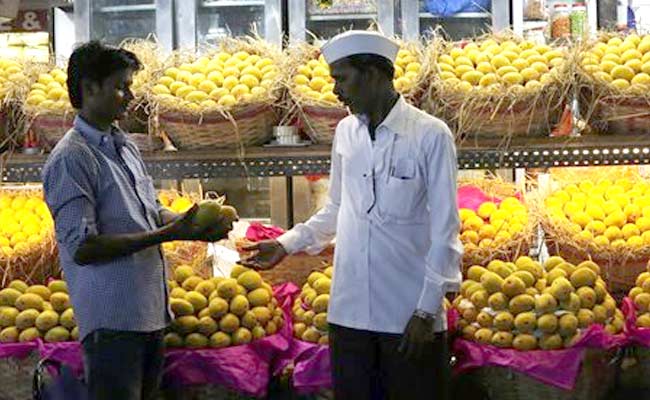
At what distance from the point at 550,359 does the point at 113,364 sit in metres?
1.35

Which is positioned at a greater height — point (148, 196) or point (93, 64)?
point (93, 64)

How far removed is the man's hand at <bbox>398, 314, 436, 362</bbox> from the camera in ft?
9.09

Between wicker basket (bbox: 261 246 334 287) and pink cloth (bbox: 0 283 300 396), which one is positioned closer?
pink cloth (bbox: 0 283 300 396)

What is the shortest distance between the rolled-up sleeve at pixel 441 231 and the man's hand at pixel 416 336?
0.11 ft

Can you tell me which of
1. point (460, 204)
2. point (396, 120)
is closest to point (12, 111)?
point (396, 120)

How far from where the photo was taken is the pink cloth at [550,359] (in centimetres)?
310

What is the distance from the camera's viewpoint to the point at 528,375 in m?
3.13

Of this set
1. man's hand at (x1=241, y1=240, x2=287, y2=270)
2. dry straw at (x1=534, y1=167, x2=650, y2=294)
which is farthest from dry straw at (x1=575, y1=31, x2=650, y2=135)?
man's hand at (x1=241, y1=240, x2=287, y2=270)

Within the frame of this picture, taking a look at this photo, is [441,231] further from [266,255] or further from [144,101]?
[144,101]

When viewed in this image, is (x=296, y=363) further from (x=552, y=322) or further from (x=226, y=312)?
(x=552, y=322)

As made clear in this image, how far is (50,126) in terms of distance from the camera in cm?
368

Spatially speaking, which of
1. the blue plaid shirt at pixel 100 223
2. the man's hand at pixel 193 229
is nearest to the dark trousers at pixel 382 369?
the man's hand at pixel 193 229

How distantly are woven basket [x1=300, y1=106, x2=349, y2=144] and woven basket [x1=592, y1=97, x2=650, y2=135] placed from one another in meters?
0.92

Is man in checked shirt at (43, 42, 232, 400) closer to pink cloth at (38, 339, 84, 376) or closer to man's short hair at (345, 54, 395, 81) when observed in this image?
pink cloth at (38, 339, 84, 376)
